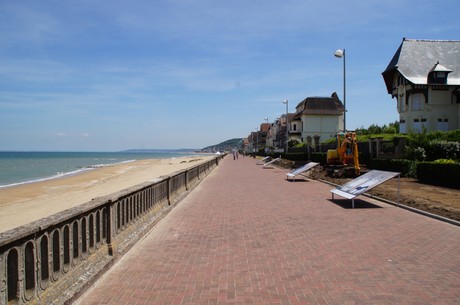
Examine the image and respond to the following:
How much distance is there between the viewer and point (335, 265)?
6.21 meters

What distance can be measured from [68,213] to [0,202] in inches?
730

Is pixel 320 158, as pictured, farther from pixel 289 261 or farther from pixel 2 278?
pixel 2 278

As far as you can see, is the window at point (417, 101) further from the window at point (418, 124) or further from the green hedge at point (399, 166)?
the green hedge at point (399, 166)

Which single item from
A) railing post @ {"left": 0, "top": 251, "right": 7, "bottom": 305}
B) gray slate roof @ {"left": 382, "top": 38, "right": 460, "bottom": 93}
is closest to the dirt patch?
railing post @ {"left": 0, "top": 251, "right": 7, "bottom": 305}

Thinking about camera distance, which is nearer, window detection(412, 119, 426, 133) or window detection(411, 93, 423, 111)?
window detection(412, 119, 426, 133)

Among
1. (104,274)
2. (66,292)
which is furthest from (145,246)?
(66,292)

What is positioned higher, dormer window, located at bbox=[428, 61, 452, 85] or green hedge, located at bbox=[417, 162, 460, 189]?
dormer window, located at bbox=[428, 61, 452, 85]

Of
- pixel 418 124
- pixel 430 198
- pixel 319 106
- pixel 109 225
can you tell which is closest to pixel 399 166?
pixel 430 198

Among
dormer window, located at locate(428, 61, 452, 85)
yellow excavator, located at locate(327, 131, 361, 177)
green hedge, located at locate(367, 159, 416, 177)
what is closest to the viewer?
green hedge, located at locate(367, 159, 416, 177)

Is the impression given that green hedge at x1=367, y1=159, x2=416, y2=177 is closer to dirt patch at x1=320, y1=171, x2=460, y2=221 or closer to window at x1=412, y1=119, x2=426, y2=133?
dirt patch at x1=320, y1=171, x2=460, y2=221

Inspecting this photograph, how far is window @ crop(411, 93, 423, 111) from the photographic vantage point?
42.8 m

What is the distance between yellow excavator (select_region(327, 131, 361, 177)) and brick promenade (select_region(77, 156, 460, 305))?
12.3 meters

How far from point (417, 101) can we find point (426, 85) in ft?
6.04

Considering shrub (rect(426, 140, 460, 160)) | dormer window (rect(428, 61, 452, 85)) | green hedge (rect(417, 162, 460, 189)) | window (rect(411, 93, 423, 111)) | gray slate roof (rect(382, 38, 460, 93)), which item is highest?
gray slate roof (rect(382, 38, 460, 93))
